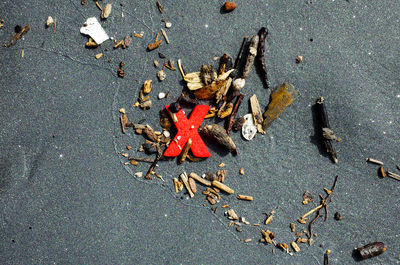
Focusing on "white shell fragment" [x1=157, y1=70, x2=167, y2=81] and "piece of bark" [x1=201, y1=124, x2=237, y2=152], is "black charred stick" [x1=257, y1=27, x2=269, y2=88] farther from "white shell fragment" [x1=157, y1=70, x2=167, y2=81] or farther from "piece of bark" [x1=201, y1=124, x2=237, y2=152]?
"white shell fragment" [x1=157, y1=70, x2=167, y2=81]

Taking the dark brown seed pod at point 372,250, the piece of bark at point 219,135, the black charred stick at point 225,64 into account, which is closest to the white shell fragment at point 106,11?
the black charred stick at point 225,64

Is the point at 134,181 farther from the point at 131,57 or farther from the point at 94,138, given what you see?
the point at 131,57

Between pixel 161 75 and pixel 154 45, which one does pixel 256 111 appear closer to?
pixel 161 75

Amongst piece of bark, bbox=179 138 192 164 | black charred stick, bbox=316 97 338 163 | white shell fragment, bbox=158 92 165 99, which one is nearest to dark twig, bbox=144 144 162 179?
piece of bark, bbox=179 138 192 164

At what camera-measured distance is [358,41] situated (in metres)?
2.58

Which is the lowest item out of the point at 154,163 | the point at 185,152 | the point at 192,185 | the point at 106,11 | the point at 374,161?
the point at 192,185

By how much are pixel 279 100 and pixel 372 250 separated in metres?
1.67

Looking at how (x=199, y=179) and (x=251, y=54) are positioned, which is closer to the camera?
(x=251, y=54)

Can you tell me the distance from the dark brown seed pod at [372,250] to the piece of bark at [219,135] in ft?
5.13

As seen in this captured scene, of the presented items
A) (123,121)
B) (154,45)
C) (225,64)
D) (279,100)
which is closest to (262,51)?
(225,64)

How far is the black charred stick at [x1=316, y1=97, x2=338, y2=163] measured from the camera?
99.2 inches

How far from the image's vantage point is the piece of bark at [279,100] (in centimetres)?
256

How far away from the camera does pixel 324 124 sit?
2523mm

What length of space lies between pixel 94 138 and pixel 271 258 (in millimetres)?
2047
